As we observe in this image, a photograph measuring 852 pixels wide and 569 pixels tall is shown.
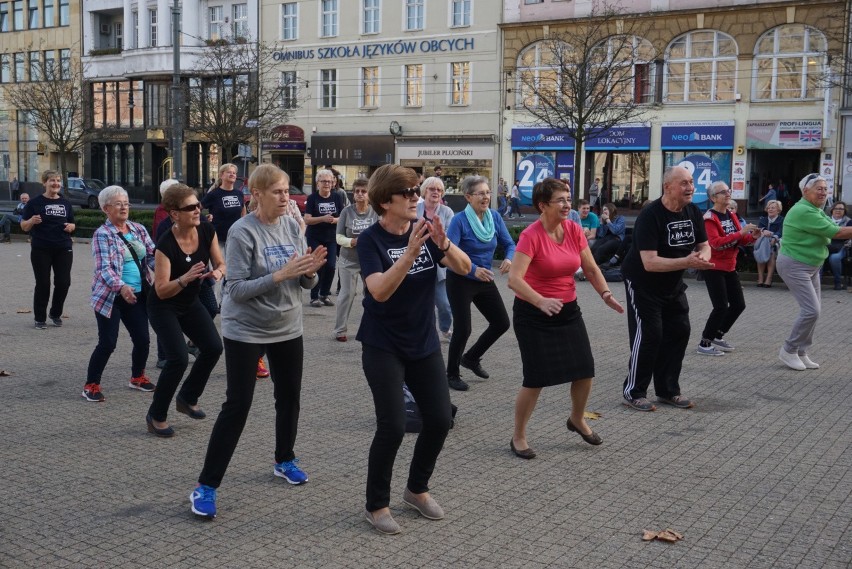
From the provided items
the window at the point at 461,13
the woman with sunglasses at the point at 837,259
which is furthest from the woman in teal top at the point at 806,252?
the window at the point at 461,13

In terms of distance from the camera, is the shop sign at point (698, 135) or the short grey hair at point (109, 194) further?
the shop sign at point (698, 135)

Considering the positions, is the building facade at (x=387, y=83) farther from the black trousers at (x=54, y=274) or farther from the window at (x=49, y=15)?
the black trousers at (x=54, y=274)

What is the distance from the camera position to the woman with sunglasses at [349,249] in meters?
10.7

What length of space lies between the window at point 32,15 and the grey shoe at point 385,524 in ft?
193

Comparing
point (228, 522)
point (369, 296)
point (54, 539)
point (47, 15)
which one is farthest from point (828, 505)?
point (47, 15)

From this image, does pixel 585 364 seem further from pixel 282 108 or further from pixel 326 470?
pixel 282 108

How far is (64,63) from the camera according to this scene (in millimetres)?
52969

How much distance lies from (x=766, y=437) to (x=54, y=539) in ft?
15.1

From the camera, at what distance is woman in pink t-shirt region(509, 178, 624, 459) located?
19.8 feet

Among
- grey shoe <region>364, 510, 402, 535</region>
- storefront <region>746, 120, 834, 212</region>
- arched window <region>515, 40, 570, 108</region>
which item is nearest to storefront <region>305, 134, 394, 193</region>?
arched window <region>515, 40, 570, 108</region>

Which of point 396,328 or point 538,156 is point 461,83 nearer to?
point 538,156

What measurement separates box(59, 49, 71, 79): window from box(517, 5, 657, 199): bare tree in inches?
937

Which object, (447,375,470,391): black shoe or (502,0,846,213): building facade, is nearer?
(447,375,470,391): black shoe

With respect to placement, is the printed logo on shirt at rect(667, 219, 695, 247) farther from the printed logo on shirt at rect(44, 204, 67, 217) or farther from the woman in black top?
the printed logo on shirt at rect(44, 204, 67, 217)
